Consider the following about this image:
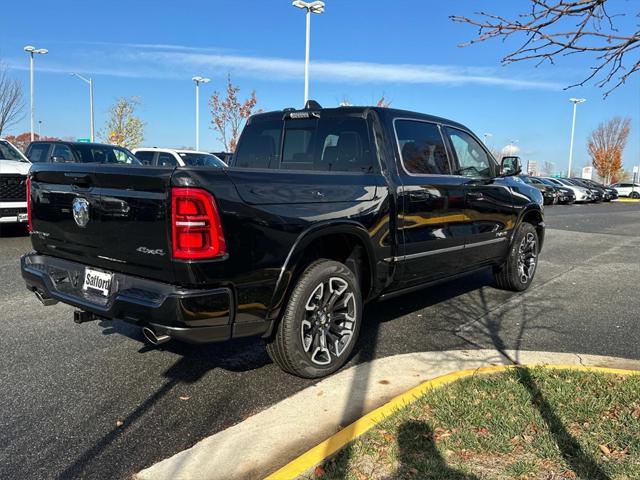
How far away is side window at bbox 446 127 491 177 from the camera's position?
5.44 m

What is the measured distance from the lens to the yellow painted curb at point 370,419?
2.64 m

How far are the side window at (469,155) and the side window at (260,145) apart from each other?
1721 millimetres

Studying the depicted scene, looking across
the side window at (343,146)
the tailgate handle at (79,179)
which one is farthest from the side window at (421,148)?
the tailgate handle at (79,179)

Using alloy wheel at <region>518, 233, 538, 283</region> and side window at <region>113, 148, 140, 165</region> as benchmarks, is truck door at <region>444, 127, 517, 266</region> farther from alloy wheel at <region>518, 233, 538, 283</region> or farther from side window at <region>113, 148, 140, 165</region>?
side window at <region>113, 148, 140, 165</region>

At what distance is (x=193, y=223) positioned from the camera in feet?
9.61

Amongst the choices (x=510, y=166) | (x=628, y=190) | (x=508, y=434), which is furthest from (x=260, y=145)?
(x=628, y=190)

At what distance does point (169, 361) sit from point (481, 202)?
133 inches

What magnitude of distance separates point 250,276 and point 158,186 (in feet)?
2.39

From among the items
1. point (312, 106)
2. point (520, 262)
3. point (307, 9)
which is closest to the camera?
point (312, 106)

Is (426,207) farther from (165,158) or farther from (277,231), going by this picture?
(165,158)

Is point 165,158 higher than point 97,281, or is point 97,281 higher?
point 165,158

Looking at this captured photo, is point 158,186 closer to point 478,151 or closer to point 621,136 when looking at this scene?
point 478,151

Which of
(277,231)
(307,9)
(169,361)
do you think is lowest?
(169,361)

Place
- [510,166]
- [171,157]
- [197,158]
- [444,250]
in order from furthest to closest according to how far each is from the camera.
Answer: [197,158], [171,157], [510,166], [444,250]
